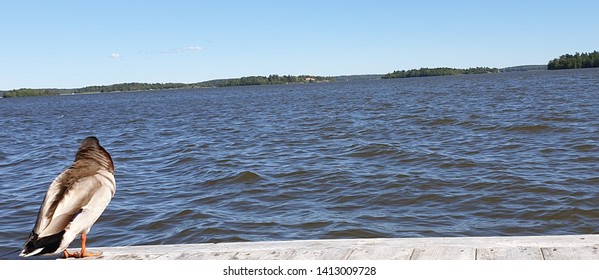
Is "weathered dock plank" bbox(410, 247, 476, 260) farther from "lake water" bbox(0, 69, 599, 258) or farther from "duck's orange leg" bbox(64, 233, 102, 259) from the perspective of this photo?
"lake water" bbox(0, 69, 599, 258)

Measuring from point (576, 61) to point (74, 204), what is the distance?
539 feet

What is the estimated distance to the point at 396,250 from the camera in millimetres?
4305

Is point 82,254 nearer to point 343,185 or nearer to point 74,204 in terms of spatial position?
point 74,204

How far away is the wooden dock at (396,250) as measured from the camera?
4039 mm

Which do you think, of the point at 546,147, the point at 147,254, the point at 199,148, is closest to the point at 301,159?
→ the point at 199,148

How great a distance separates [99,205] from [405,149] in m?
11.6

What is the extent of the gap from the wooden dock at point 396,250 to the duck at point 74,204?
0.38 metres

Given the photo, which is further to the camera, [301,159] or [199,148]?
[199,148]

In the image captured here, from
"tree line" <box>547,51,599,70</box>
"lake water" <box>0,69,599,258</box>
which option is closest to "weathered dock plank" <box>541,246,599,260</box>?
"lake water" <box>0,69,599,258</box>

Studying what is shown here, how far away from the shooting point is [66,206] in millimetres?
4273

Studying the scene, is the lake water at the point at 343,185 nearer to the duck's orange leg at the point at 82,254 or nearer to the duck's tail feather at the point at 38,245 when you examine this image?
the duck's orange leg at the point at 82,254

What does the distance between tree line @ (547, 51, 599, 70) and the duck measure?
157m

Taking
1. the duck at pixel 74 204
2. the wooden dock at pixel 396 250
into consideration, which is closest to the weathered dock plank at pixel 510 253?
the wooden dock at pixel 396 250
